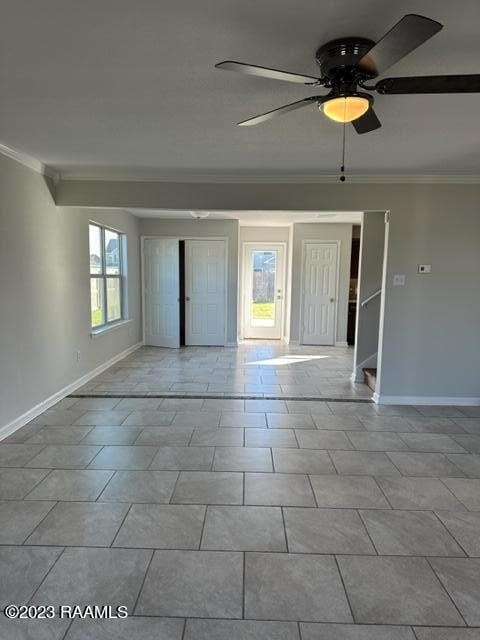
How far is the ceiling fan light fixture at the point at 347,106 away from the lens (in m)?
1.74

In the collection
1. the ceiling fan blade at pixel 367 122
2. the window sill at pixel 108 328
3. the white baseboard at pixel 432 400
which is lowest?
the white baseboard at pixel 432 400

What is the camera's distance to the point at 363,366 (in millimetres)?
5109

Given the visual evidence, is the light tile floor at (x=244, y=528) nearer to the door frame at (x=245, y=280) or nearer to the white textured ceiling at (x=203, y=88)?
the white textured ceiling at (x=203, y=88)

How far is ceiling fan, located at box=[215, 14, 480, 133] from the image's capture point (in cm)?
140

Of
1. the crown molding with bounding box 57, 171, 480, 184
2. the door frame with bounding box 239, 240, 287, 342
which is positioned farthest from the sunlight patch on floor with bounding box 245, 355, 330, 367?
the crown molding with bounding box 57, 171, 480, 184

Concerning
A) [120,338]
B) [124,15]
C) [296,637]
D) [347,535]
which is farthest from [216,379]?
[124,15]

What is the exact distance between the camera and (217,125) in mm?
2643

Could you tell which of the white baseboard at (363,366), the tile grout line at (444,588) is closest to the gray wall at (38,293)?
the tile grout line at (444,588)

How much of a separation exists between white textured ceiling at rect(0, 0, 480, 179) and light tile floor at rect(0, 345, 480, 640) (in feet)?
7.80

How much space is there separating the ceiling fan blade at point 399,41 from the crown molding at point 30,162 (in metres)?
2.90

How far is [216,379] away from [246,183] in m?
2.45

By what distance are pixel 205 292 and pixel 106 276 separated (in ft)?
6.94

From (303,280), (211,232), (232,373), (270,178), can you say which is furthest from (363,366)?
(211,232)

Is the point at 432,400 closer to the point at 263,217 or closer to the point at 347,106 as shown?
the point at 347,106
